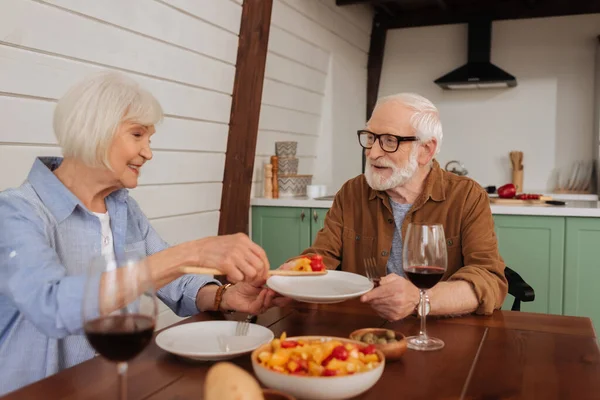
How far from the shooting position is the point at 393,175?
211 centimetres

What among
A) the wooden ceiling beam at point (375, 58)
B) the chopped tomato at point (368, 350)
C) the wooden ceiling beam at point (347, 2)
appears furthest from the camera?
the wooden ceiling beam at point (375, 58)

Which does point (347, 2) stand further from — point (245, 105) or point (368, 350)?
point (368, 350)

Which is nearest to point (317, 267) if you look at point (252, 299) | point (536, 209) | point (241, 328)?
point (252, 299)

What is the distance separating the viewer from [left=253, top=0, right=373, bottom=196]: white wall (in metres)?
3.89

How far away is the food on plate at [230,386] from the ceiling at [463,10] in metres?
4.34

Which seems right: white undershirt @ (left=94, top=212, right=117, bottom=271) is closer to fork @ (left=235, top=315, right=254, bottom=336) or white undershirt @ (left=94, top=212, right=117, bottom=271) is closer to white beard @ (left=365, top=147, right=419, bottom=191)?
fork @ (left=235, top=315, right=254, bottom=336)

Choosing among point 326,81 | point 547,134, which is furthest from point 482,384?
point 547,134

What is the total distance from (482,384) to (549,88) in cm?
483

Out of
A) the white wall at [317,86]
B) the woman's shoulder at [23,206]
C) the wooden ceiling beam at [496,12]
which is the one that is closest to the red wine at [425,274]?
the woman's shoulder at [23,206]

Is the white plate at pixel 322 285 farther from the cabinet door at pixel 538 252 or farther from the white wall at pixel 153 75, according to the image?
the cabinet door at pixel 538 252

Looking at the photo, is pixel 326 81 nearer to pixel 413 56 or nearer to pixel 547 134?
pixel 413 56

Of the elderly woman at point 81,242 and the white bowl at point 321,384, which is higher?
the elderly woman at point 81,242

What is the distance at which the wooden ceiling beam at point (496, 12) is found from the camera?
5125 millimetres

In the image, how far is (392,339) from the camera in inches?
48.6
